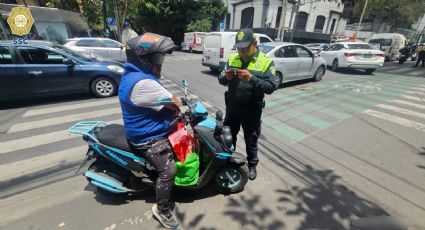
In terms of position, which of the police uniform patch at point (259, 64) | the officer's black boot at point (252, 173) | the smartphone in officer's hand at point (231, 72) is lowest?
the officer's black boot at point (252, 173)

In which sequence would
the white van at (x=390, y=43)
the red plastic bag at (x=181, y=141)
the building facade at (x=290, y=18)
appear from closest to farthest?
the red plastic bag at (x=181, y=141)
the white van at (x=390, y=43)
the building facade at (x=290, y=18)

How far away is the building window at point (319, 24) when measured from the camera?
34188 mm

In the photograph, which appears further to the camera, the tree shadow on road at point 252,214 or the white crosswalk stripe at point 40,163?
the white crosswalk stripe at point 40,163

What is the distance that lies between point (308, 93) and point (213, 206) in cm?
666

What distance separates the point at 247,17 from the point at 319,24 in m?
11.6

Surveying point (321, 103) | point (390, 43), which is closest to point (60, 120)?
point (321, 103)

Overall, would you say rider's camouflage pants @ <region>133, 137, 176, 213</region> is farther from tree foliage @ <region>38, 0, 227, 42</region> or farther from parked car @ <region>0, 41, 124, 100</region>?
tree foliage @ <region>38, 0, 227, 42</region>

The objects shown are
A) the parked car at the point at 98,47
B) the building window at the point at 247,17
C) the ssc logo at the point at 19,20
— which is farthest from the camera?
the building window at the point at 247,17

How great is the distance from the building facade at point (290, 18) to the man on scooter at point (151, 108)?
92.5ft

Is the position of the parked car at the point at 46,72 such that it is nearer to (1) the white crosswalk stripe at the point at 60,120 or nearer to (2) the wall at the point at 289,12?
(1) the white crosswalk stripe at the point at 60,120

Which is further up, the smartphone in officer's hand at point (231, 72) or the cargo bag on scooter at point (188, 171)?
the smartphone in officer's hand at point (231, 72)

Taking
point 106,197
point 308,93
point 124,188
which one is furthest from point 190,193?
point 308,93

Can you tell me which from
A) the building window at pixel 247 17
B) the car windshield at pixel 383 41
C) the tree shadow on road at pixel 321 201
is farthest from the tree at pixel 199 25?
the tree shadow on road at pixel 321 201

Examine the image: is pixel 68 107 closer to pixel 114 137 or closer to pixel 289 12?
pixel 114 137
